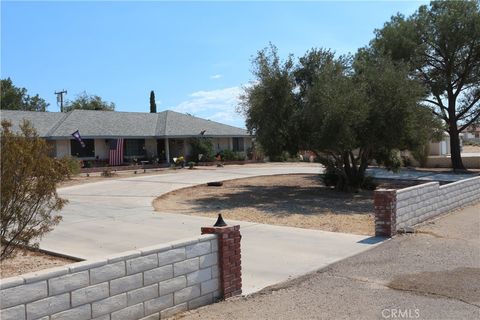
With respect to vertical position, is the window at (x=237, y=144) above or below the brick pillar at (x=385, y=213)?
above

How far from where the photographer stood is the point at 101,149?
37.4m

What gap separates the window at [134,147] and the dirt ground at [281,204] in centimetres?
1567

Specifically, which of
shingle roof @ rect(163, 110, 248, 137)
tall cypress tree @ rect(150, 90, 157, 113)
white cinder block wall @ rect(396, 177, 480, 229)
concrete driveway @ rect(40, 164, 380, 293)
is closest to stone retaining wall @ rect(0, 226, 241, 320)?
concrete driveway @ rect(40, 164, 380, 293)

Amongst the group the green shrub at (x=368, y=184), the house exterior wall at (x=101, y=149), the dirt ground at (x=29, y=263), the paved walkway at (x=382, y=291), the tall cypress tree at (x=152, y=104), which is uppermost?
the tall cypress tree at (x=152, y=104)

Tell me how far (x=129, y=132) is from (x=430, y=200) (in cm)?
2861

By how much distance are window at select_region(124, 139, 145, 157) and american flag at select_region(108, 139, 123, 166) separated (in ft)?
6.38

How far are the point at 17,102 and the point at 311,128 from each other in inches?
2149

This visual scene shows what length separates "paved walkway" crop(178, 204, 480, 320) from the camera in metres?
5.86

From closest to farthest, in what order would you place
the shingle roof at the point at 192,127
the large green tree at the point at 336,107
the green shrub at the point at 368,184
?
the large green tree at the point at 336,107 → the green shrub at the point at 368,184 → the shingle roof at the point at 192,127

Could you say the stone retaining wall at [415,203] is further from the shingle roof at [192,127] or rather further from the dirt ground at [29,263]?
the shingle roof at [192,127]

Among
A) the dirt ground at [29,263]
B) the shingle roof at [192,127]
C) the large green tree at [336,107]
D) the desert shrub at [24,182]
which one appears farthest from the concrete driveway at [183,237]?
the shingle roof at [192,127]

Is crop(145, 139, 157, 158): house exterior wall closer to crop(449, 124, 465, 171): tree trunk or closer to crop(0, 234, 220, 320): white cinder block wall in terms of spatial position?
crop(449, 124, 465, 171): tree trunk

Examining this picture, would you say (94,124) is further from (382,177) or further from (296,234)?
(296,234)

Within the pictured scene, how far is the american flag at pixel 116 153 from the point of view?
36.2 meters
